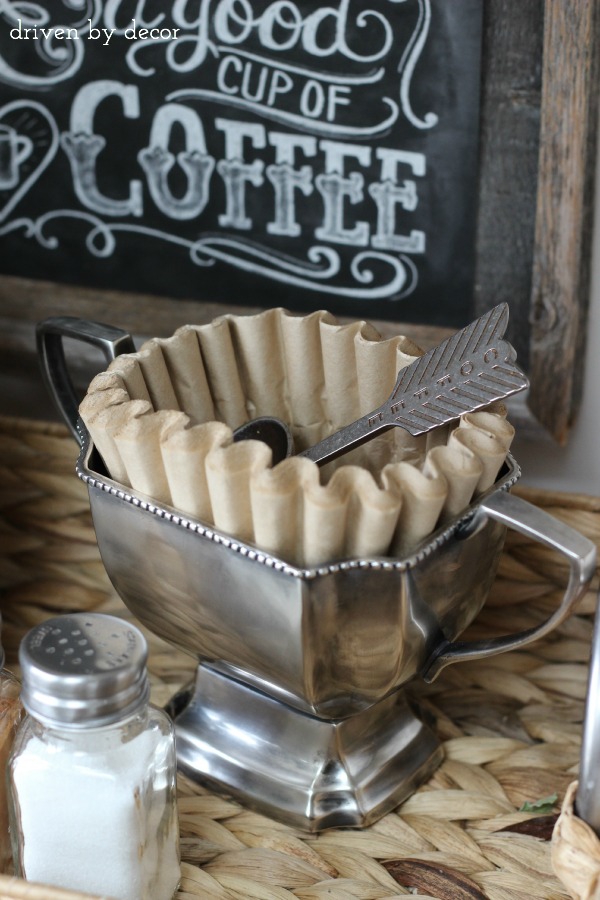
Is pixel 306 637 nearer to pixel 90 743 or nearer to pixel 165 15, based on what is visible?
pixel 90 743

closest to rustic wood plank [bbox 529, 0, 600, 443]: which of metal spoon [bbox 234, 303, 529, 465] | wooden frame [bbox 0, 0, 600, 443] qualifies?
wooden frame [bbox 0, 0, 600, 443]

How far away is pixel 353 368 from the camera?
0.52 m

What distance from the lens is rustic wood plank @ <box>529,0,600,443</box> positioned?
1.67 ft

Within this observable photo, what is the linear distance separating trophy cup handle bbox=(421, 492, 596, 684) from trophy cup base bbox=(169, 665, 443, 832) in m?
0.06

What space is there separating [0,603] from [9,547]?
32 millimetres

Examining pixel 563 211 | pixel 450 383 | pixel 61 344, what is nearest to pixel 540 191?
pixel 563 211

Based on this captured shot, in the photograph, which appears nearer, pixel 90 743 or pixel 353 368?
pixel 90 743

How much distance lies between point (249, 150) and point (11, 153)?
146 millimetres

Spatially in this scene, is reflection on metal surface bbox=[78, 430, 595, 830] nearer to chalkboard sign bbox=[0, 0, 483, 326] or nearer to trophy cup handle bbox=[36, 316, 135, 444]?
trophy cup handle bbox=[36, 316, 135, 444]

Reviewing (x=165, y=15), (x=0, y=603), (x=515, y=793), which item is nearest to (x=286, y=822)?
(x=515, y=793)

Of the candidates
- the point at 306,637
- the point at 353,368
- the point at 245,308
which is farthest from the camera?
the point at 245,308

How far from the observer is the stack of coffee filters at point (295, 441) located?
404 mm

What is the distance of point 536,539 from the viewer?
1.36ft

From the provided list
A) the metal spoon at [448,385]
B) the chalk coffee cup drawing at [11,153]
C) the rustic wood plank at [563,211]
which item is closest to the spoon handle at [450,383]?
the metal spoon at [448,385]
